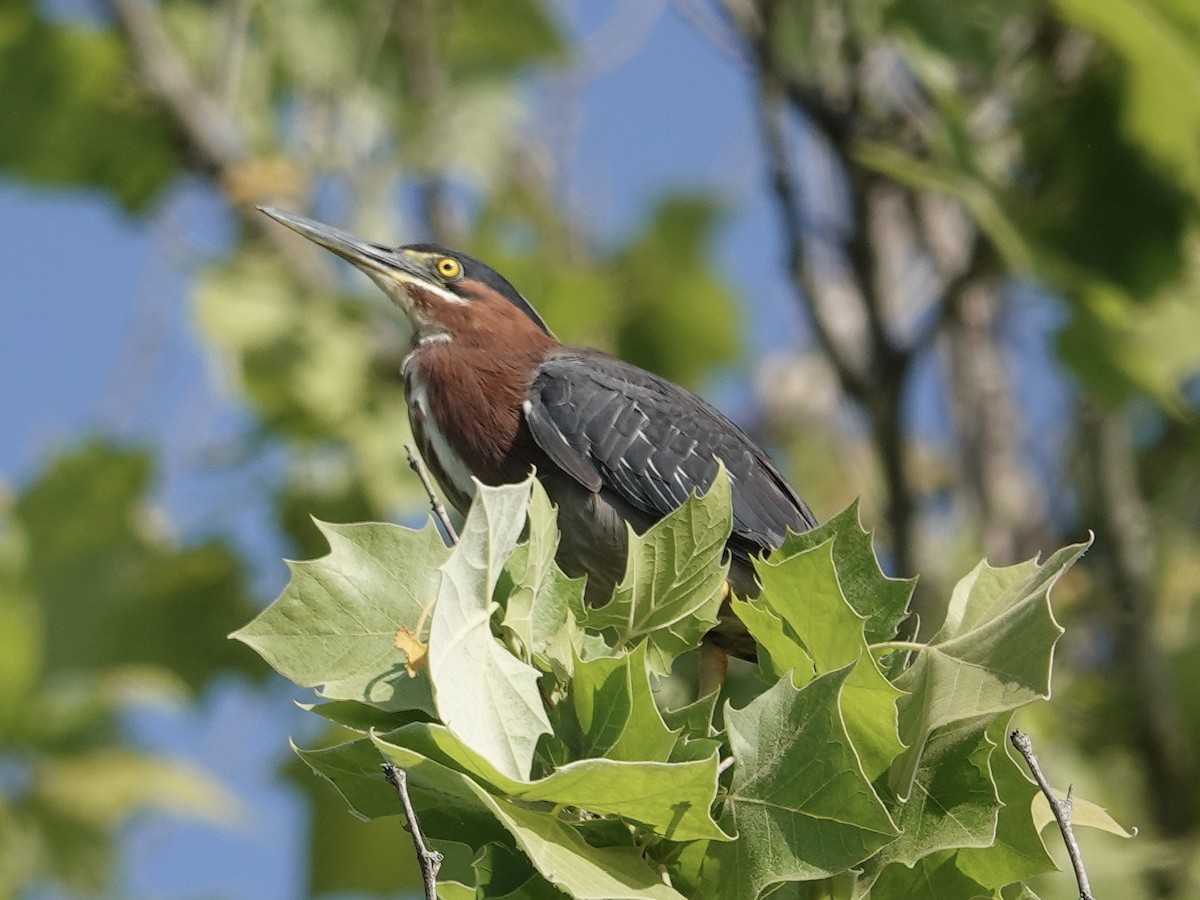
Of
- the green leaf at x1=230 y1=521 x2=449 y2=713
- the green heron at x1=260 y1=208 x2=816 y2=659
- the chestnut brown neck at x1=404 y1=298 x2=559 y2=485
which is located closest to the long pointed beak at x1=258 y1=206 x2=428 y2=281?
the green heron at x1=260 y1=208 x2=816 y2=659

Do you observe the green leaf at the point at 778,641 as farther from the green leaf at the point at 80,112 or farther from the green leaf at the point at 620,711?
the green leaf at the point at 80,112

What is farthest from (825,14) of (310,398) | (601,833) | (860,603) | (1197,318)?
(601,833)

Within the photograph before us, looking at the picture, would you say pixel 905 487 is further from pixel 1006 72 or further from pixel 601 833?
pixel 601 833

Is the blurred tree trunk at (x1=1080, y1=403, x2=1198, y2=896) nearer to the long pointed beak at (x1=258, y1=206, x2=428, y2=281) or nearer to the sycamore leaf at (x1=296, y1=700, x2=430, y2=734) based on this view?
the long pointed beak at (x1=258, y1=206, x2=428, y2=281)

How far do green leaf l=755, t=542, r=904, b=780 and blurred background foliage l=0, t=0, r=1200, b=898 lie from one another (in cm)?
235

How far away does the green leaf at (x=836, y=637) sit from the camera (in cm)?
237

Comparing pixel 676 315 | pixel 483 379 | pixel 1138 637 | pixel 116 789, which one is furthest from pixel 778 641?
pixel 676 315

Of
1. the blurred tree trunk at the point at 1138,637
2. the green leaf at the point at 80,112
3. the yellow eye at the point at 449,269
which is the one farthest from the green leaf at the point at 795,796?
the green leaf at the point at 80,112

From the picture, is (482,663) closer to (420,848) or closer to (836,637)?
(420,848)

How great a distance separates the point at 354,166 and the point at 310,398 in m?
0.91

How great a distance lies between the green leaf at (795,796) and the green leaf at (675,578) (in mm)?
272

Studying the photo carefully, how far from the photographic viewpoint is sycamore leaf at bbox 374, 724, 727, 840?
7.04 ft

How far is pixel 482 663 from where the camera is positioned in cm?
232

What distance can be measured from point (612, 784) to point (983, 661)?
0.56 m
